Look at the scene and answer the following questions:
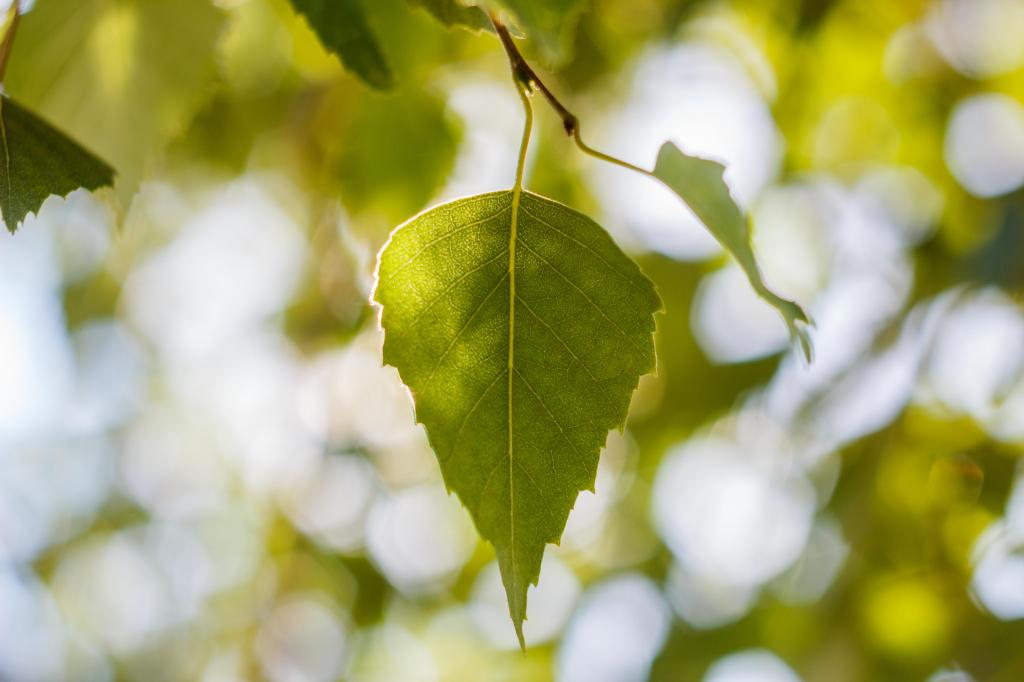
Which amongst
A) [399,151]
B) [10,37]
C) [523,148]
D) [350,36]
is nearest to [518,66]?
[523,148]

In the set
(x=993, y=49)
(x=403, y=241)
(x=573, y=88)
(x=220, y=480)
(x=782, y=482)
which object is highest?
(x=403, y=241)

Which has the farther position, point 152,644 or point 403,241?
point 152,644

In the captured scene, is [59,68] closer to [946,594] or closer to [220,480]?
[946,594]

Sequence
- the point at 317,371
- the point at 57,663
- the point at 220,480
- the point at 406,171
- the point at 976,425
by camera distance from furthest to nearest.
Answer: the point at 57,663 < the point at 220,480 < the point at 317,371 < the point at 976,425 < the point at 406,171

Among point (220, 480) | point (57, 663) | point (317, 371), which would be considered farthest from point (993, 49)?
point (57, 663)

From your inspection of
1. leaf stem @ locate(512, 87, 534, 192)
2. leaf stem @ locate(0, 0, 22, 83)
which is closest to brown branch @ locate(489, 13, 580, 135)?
leaf stem @ locate(512, 87, 534, 192)

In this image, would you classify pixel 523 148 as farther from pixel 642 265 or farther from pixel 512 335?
pixel 642 265
